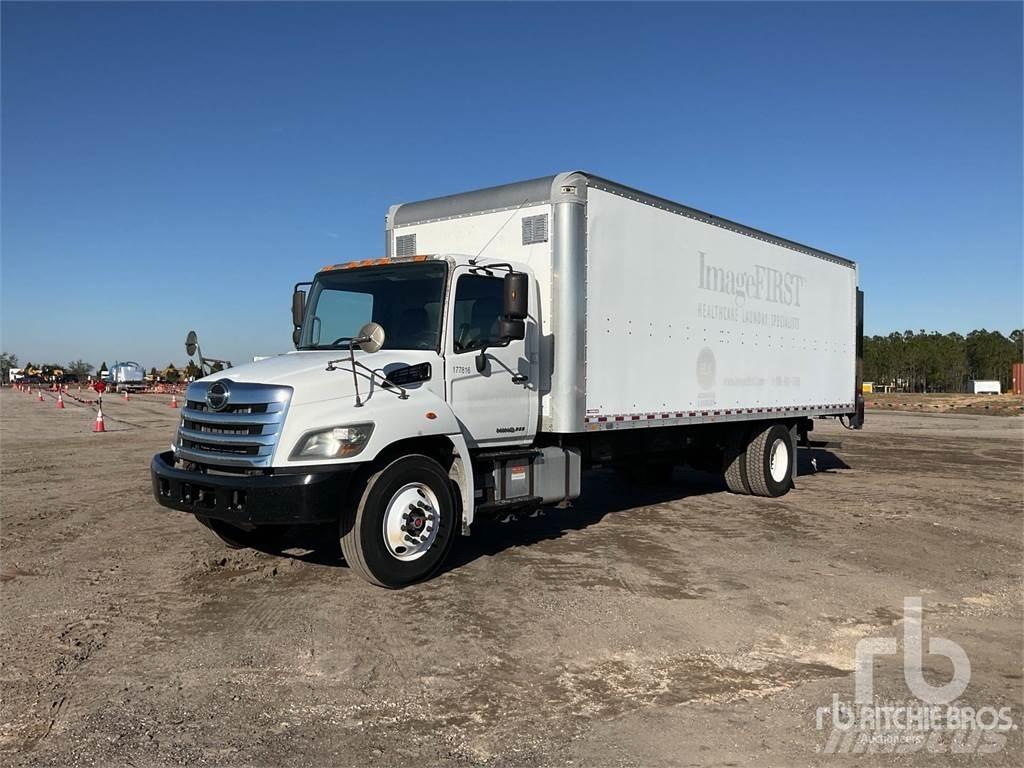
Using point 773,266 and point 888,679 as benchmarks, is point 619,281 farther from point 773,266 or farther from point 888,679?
point 888,679

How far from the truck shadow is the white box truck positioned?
441mm

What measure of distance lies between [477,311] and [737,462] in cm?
584

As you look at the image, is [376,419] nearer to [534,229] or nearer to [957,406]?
[534,229]

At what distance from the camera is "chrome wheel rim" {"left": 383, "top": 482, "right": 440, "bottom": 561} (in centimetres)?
614

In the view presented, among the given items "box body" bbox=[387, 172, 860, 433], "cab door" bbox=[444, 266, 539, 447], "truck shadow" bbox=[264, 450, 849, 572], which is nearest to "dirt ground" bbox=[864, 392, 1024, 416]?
"truck shadow" bbox=[264, 450, 849, 572]

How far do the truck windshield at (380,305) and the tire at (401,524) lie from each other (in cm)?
117

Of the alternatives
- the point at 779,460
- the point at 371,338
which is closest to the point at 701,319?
the point at 779,460

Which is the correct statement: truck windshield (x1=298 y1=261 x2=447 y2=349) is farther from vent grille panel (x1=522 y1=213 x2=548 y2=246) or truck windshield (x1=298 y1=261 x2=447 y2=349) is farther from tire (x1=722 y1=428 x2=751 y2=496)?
tire (x1=722 y1=428 x2=751 y2=496)

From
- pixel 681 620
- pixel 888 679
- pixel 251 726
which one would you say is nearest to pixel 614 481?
pixel 681 620

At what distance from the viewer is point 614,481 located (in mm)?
12789

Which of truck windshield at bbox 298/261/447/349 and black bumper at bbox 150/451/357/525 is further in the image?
truck windshield at bbox 298/261/447/349

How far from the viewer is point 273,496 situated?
5.59m

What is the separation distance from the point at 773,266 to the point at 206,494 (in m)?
8.10

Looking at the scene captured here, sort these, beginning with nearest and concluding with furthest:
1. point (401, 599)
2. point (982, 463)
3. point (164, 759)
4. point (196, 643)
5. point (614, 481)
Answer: point (164, 759), point (196, 643), point (401, 599), point (614, 481), point (982, 463)
